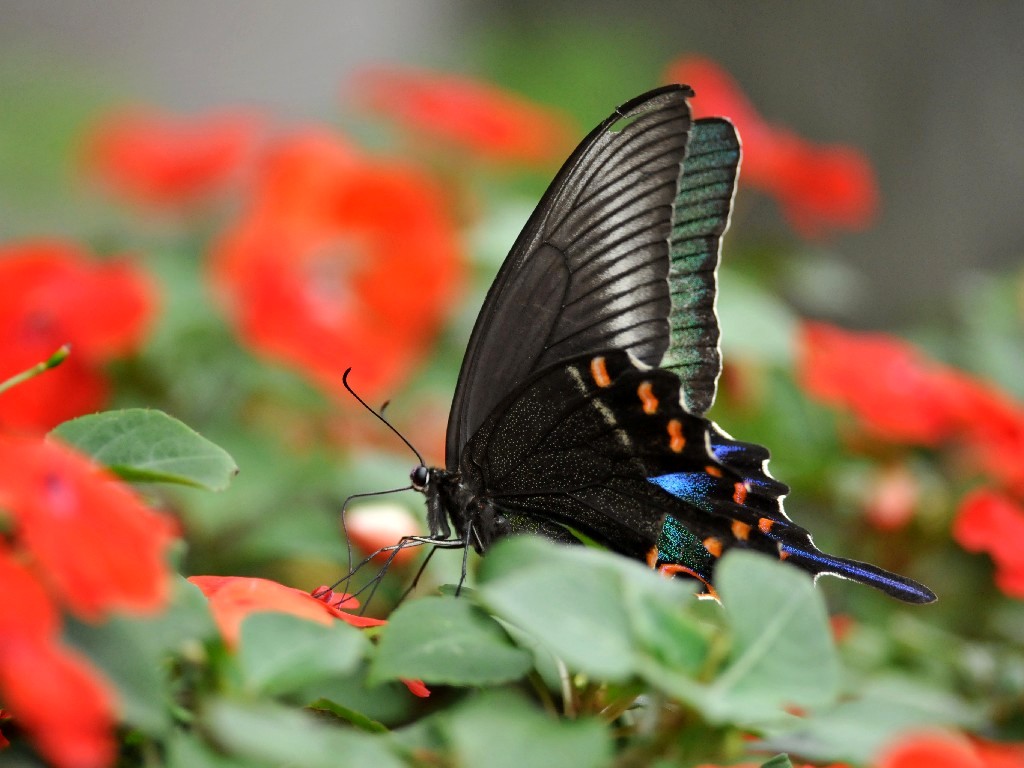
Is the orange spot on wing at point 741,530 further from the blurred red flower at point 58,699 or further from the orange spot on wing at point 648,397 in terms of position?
the blurred red flower at point 58,699

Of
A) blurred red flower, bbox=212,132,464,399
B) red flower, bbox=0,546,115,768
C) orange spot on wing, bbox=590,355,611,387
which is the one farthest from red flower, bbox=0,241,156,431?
red flower, bbox=0,546,115,768

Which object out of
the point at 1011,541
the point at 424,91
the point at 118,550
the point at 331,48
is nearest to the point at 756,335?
the point at 1011,541

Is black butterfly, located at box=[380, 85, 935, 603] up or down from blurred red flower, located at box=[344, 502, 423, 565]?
up

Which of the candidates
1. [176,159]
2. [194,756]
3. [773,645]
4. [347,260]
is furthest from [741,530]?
[176,159]

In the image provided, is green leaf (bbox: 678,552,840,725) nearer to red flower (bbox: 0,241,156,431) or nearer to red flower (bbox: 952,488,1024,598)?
red flower (bbox: 952,488,1024,598)

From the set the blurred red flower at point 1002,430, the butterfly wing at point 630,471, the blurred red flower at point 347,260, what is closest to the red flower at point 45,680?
the butterfly wing at point 630,471

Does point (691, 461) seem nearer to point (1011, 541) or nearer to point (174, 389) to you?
point (1011, 541)

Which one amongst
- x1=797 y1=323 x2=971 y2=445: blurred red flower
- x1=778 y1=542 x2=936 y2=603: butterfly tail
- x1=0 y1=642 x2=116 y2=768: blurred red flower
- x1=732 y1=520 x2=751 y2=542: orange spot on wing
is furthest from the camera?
x1=797 y1=323 x2=971 y2=445: blurred red flower
